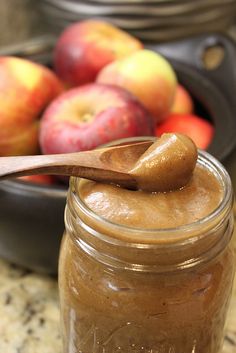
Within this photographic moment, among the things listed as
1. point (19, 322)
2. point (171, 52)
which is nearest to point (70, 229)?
point (19, 322)

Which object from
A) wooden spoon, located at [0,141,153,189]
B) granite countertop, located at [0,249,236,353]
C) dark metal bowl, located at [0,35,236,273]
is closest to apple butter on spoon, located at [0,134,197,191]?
wooden spoon, located at [0,141,153,189]

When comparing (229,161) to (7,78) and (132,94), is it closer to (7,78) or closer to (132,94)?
(132,94)

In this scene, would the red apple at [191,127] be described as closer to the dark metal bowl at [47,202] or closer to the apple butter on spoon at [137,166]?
the dark metal bowl at [47,202]

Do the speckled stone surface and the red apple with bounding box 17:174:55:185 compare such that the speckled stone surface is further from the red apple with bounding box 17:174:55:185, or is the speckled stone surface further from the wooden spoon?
the wooden spoon

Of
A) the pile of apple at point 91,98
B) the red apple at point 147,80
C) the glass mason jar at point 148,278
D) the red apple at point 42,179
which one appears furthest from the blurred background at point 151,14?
the glass mason jar at point 148,278

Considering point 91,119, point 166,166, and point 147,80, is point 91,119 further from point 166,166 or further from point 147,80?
point 166,166

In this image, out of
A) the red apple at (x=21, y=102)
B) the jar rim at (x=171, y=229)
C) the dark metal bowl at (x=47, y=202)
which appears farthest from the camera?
the red apple at (x=21, y=102)
